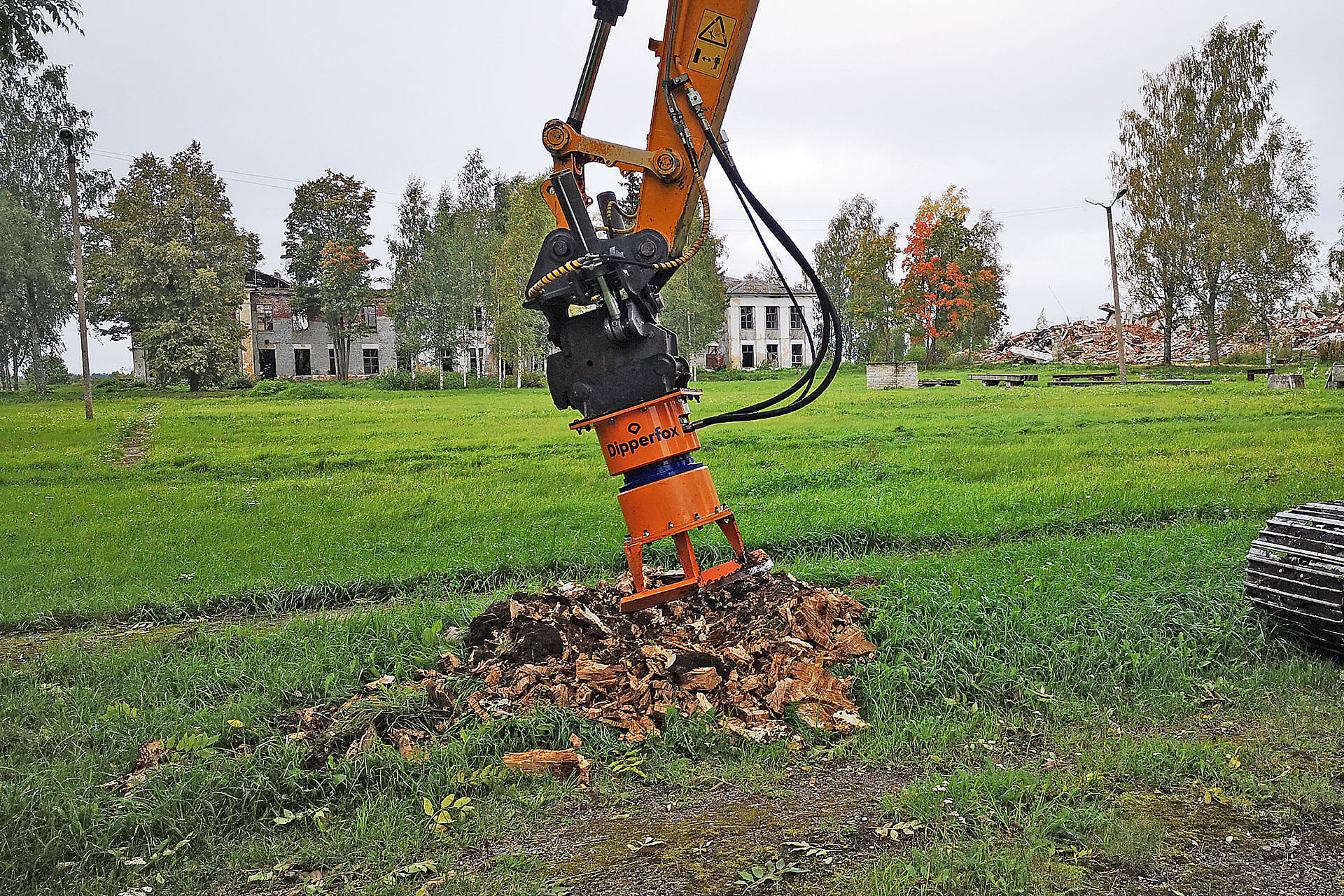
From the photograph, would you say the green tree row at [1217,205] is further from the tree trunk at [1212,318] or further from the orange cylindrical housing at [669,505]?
the orange cylindrical housing at [669,505]

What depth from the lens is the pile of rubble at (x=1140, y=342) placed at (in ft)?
155

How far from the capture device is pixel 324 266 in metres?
50.1

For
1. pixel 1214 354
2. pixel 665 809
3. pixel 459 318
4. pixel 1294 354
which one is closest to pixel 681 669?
pixel 665 809

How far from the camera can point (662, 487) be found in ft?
16.0

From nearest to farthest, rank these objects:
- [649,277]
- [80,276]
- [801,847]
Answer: [801,847] < [649,277] < [80,276]

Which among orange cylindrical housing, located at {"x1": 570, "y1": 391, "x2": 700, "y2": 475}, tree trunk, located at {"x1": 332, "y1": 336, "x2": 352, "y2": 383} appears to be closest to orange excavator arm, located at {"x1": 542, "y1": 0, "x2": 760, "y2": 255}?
orange cylindrical housing, located at {"x1": 570, "y1": 391, "x2": 700, "y2": 475}

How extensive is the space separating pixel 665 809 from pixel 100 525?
31.4 ft

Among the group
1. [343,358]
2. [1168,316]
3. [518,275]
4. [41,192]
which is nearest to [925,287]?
[1168,316]

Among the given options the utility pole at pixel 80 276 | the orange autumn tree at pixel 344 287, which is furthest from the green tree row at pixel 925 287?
the utility pole at pixel 80 276

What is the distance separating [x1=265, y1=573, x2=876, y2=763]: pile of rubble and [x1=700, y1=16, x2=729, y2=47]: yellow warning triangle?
3305mm

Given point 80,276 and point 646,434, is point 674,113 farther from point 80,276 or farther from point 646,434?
point 80,276

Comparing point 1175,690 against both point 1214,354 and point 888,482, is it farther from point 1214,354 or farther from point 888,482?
point 1214,354

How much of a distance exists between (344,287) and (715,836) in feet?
166

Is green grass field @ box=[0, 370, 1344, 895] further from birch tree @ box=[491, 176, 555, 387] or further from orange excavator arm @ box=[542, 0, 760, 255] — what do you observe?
birch tree @ box=[491, 176, 555, 387]
